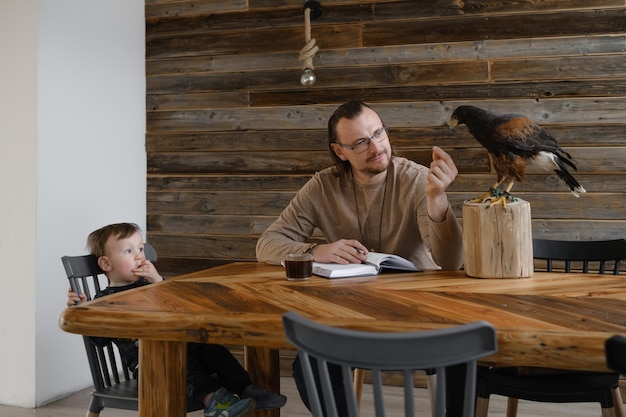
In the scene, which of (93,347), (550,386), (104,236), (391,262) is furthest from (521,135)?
(104,236)

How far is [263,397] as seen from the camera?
1877 millimetres

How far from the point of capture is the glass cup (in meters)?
1.90

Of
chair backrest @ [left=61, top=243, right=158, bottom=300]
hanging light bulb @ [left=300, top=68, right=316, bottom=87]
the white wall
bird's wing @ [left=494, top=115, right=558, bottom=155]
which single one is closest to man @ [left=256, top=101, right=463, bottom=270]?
bird's wing @ [left=494, top=115, right=558, bottom=155]

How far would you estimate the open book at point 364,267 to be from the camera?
1961 millimetres

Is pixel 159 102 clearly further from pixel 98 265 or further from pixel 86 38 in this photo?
pixel 98 265

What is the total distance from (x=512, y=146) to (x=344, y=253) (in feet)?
2.01

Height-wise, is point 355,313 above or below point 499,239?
below

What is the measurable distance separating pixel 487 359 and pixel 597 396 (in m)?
0.77

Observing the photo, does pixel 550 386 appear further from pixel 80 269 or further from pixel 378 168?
pixel 80 269

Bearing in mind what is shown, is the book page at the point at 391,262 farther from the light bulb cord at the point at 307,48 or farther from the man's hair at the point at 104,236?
the light bulb cord at the point at 307,48

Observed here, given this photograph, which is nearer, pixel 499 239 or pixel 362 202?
pixel 499 239

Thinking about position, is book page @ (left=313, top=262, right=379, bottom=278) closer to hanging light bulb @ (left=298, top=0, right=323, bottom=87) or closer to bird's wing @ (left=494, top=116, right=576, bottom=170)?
bird's wing @ (left=494, top=116, right=576, bottom=170)

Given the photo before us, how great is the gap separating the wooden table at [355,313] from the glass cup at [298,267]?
4 cm

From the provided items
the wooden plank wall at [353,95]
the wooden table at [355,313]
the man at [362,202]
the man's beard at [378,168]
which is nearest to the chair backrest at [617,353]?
the wooden table at [355,313]
